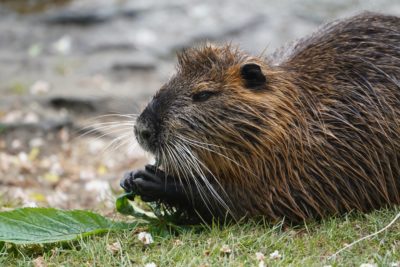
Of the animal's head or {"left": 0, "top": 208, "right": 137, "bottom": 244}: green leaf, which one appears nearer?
{"left": 0, "top": 208, "right": 137, "bottom": 244}: green leaf

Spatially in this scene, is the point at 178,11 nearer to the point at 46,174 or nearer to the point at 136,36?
the point at 136,36

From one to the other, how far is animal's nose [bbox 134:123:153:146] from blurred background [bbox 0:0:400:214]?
1.04 metres

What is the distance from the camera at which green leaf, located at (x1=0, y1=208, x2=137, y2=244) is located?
13.6 feet

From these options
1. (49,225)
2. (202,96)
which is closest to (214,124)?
(202,96)

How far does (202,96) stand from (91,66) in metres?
5.27

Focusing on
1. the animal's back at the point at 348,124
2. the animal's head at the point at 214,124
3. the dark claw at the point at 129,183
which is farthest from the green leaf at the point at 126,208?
the animal's back at the point at 348,124

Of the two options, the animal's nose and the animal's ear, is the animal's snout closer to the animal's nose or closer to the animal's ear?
the animal's nose

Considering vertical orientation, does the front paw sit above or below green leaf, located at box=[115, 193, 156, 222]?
above

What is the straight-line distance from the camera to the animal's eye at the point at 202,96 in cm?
439

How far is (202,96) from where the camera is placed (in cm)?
440

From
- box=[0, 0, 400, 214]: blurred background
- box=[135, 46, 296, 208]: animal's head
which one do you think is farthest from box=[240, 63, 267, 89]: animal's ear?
box=[0, 0, 400, 214]: blurred background

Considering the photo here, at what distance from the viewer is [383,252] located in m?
3.88

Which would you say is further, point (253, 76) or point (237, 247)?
point (253, 76)

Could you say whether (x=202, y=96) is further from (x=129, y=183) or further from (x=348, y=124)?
(x=348, y=124)
